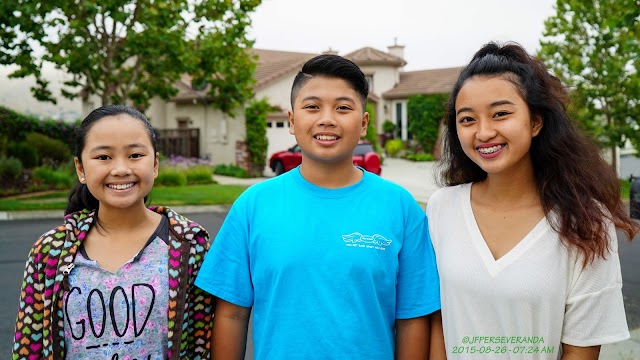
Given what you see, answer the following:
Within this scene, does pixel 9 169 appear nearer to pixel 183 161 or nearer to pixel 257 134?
pixel 183 161

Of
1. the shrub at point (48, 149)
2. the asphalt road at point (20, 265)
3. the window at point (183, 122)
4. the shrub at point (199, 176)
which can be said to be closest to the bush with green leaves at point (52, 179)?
the shrub at point (48, 149)

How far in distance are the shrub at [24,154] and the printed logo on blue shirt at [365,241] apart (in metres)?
20.1

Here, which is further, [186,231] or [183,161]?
[183,161]

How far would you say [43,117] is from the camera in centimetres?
2330

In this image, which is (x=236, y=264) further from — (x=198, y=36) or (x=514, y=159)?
(x=198, y=36)

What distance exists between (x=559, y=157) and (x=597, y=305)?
593 mm

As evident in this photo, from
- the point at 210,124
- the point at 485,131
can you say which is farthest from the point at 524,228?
the point at 210,124

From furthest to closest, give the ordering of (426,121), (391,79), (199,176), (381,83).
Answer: (391,79) → (381,83) → (426,121) → (199,176)

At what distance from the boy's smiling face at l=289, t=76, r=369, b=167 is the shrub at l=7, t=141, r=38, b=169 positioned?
19.9 meters

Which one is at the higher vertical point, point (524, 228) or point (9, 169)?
point (524, 228)

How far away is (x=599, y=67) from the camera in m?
20.4

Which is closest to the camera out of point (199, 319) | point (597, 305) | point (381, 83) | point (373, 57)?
point (597, 305)

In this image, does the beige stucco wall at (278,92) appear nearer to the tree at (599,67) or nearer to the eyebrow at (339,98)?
the tree at (599,67)

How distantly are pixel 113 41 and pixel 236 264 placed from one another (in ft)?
40.3
